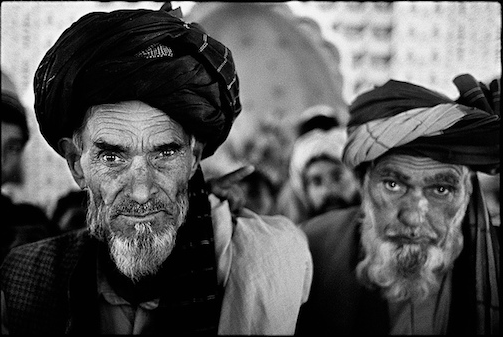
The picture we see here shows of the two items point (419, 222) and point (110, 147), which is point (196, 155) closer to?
point (110, 147)

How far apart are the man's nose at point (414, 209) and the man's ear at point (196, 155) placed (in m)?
0.62

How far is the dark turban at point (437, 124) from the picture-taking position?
1.48 meters

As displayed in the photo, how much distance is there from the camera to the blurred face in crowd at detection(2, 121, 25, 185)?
6.29 feet

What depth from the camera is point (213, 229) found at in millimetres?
1367

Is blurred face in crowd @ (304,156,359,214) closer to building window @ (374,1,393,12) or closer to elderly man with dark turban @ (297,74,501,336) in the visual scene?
building window @ (374,1,393,12)

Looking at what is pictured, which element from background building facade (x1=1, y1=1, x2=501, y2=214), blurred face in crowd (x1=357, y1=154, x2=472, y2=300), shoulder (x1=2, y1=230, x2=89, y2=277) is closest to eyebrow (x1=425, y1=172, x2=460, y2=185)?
blurred face in crowd (x1=357, y1=154, x2=472, y2=300)

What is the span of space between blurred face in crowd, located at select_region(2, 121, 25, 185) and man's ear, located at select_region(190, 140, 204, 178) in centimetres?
92

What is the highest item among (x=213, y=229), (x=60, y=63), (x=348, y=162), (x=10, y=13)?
(x=10, y=13)

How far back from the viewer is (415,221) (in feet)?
4.97

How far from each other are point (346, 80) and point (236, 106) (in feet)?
7.67

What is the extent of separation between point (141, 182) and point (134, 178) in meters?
0.02

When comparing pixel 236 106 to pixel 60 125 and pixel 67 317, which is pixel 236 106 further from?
pixel 67 317

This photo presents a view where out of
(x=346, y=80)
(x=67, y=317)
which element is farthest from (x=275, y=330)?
(x=346, y=80)

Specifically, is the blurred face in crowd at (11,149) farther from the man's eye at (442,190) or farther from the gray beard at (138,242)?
the man's eye at (442,190)
